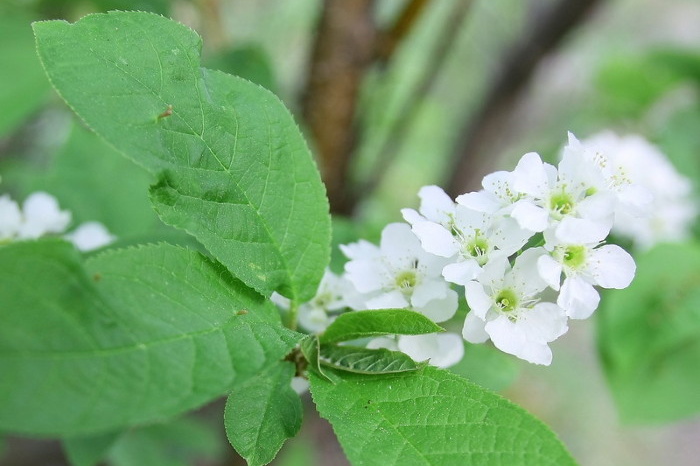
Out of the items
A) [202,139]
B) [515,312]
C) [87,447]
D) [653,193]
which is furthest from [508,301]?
[653,193]

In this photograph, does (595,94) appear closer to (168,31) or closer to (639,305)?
(639,305)

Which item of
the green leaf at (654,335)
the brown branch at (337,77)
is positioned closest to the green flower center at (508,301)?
the green leaf at (654,335)

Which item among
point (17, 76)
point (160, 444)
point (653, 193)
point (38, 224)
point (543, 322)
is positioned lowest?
point (160, 444)

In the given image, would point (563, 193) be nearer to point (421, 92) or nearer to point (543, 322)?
point (543, 322)

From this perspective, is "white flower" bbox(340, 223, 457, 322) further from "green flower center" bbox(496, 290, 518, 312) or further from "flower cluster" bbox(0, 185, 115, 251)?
"flower cluster" bbox(0, 185, 115, 251)

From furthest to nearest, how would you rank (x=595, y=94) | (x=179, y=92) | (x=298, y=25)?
(x=298, y=25) → (x=595, y=94) → (x=179, y=92)

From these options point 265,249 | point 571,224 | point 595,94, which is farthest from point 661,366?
point 595,94
